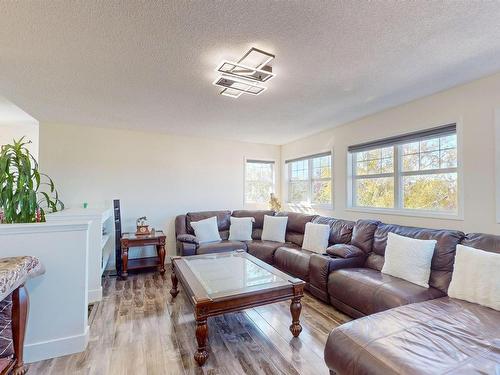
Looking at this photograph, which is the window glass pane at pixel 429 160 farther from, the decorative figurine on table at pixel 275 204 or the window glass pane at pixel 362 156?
the decorative figurine on table at pixel 275 204

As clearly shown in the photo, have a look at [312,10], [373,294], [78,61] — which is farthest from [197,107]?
[373,294]

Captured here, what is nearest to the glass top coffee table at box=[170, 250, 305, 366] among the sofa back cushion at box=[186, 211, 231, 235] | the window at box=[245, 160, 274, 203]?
the sofa back cushion at box=[186, 211, 231, 235]

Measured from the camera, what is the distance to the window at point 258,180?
542cm

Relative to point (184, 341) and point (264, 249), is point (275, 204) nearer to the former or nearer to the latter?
point (264, 249)

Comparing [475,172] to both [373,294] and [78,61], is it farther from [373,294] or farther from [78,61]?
[78,61]

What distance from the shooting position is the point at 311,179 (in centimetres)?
486

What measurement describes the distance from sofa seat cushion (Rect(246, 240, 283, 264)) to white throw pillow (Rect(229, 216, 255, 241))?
0.25m

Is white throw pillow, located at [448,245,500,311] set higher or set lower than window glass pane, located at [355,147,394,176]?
lower

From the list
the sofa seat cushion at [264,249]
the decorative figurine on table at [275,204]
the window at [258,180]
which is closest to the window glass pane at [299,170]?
the window at [258,180]

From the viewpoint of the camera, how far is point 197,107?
3213 mm

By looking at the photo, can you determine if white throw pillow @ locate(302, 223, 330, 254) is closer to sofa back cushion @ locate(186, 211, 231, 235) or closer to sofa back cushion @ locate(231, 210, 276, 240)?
sofa back cushion @ locate(231, 210, 276, 240)

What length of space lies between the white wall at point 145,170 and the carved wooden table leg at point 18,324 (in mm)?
2787

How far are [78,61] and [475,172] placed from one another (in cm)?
384

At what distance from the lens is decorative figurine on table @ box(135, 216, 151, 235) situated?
4077mm
